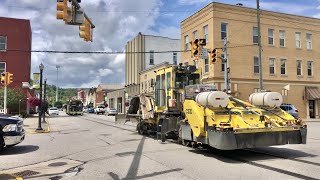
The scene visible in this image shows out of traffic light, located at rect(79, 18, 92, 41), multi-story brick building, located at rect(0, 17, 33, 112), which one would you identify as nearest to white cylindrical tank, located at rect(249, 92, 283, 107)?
traffic light, located at rect(79, 18, 92, 41)

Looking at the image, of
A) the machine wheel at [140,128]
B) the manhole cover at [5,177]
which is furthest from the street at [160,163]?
the machine wheel at [140,128]

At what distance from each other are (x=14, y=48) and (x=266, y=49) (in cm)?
3193

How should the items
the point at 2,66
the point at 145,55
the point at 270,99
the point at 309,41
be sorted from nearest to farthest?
1. the point at 270,99
2. the point at 309,41
3. the point at 2,66
4. the point at 145,55

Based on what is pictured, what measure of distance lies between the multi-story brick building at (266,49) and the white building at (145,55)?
18804 millimetres

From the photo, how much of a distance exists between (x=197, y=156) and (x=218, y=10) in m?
26.6

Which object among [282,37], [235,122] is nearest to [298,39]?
[282,37]

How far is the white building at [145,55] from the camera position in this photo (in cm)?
5962

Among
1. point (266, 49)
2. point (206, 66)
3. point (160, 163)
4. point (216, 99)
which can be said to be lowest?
point (160, 163)

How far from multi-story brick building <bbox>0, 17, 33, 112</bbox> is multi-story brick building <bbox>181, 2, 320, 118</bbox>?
2218 centimetres

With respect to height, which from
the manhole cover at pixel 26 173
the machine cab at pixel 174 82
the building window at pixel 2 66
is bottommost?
the manhole cover at pixel 26 173

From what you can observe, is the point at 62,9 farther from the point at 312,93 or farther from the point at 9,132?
the point at 312,93

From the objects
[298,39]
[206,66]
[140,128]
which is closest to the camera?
[140,128]

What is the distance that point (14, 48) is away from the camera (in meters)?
46.8

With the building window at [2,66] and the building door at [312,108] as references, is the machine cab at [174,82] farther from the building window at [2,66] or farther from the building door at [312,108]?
the building window at [2,66]
